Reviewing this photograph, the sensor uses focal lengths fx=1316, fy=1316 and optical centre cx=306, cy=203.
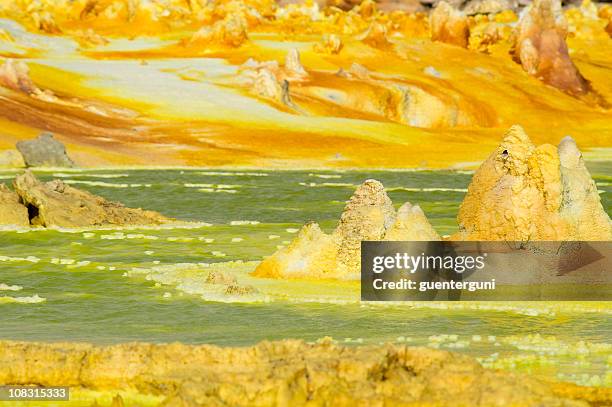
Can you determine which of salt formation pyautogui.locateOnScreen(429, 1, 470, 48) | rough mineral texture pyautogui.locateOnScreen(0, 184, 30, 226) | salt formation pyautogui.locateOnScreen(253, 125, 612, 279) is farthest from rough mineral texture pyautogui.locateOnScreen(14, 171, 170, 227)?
salt formation pyautogui.locateOnScreen(429, 1, 470, 48)

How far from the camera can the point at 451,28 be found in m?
78.2

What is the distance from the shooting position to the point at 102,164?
43.2 m

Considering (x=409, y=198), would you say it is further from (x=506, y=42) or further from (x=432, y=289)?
(x=506, y=42)

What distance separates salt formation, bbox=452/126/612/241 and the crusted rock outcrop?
1051 inches

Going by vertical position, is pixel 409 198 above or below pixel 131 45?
below

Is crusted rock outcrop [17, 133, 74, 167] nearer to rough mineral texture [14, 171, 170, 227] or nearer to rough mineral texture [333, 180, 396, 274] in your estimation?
rough mineral texture [14, 171, 170, 227]

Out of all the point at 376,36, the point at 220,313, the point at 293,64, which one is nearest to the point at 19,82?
the point at 293,64

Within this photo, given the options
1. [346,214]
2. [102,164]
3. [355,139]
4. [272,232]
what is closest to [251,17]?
[355,139]

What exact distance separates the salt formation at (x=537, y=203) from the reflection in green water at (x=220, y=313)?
1631 mm

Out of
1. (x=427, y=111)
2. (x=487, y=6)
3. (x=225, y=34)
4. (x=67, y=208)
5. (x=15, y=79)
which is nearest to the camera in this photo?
(x=67, y=208)

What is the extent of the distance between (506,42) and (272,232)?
58479mm

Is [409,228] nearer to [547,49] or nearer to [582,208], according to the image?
[582,208]

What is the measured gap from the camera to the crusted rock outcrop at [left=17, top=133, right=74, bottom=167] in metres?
41.7

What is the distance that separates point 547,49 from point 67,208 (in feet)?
176
